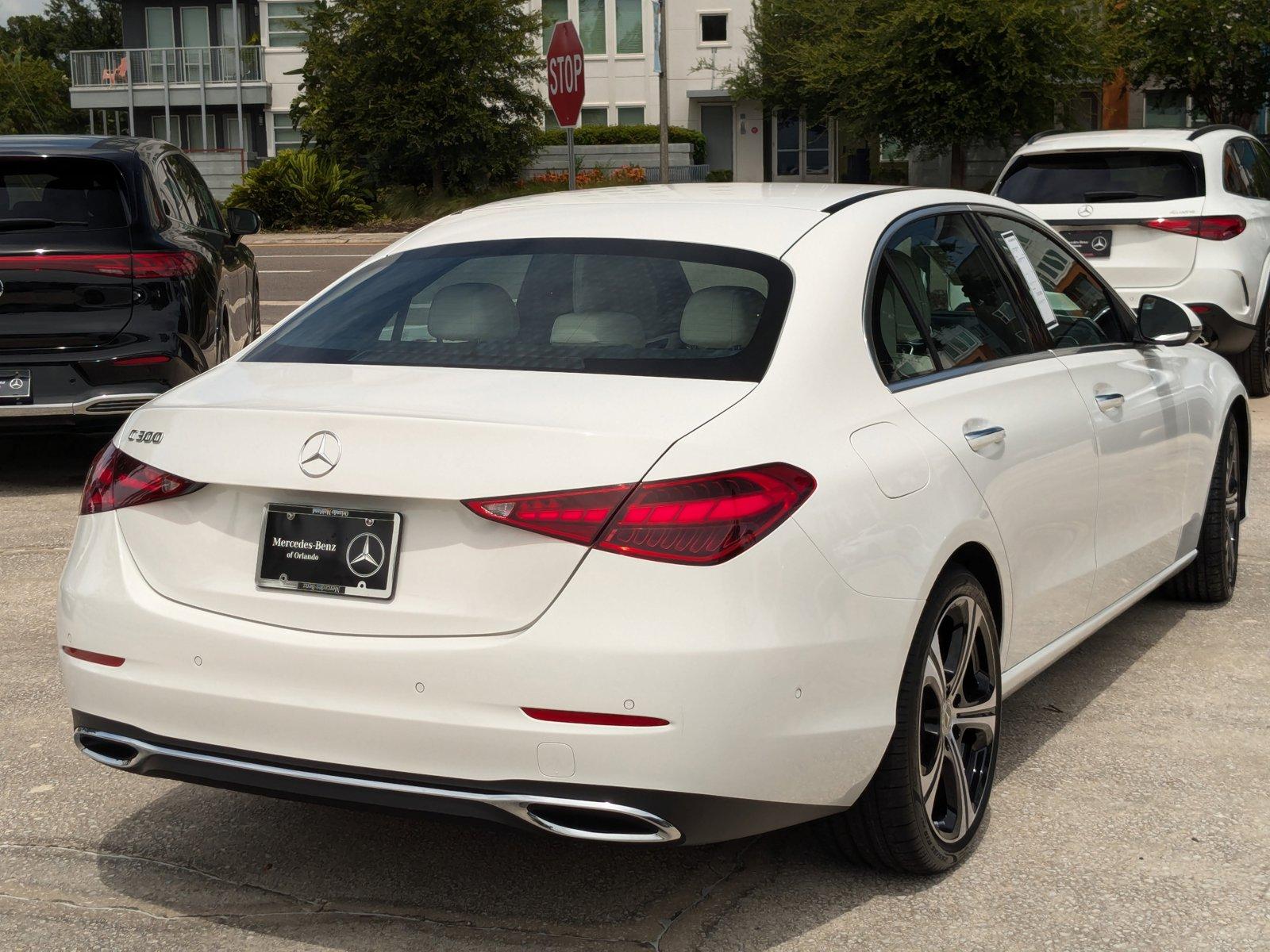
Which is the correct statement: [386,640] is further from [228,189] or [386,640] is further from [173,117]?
[173,117]

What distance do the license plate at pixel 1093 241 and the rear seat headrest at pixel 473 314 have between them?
702cm

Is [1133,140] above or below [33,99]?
below

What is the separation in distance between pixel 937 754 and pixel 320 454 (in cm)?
151

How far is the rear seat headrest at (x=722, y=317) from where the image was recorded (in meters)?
3.48

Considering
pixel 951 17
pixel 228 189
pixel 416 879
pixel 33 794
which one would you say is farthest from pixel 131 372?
pixel 228 189

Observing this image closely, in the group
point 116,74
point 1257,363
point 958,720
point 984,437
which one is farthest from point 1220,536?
point 116,74

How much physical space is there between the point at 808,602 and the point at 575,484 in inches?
19.3

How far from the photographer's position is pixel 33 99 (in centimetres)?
7550

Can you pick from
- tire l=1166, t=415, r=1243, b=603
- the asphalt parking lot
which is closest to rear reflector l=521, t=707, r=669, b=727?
the asphalt parking lot

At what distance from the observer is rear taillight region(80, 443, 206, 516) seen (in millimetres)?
3305

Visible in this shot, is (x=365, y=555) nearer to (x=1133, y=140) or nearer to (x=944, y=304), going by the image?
(x=944, y=304)

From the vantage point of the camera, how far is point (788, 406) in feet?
10.6

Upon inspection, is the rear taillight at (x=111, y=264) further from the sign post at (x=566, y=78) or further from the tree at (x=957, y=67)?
the tree at (x=957, y=67)

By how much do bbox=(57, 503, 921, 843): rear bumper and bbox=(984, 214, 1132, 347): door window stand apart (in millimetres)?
1782
